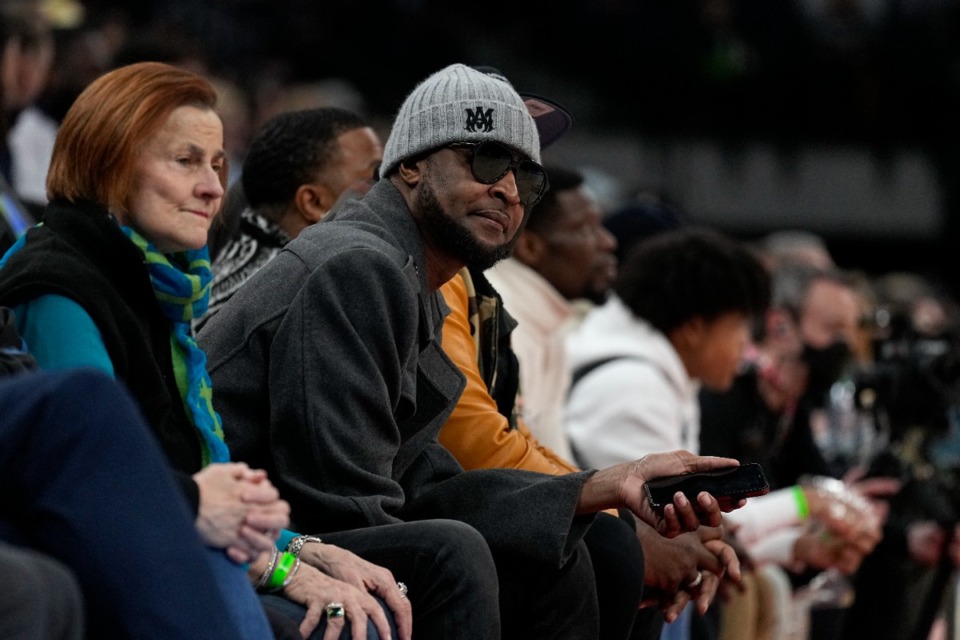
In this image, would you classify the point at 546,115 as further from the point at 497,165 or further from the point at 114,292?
the point at 114,292

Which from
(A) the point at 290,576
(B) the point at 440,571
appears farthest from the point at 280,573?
(B) the point at 440,571

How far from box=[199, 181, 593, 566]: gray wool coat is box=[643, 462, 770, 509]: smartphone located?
14 centimetres

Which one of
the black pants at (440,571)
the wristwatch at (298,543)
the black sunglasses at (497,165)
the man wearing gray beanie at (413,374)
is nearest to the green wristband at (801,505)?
the man wearing gray beanie at (413,374)

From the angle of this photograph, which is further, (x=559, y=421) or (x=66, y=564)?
(x=559, y=421)

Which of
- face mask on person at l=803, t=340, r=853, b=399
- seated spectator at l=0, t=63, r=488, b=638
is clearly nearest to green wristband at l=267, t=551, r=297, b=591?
seated spectator at l=0, t=63, r=488, b=638

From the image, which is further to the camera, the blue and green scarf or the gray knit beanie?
the gray knit beanie

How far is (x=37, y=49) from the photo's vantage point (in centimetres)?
507

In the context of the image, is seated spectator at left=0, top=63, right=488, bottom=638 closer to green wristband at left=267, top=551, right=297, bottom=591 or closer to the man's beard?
green wristband at left=267, top=551, right=297, bottom=591

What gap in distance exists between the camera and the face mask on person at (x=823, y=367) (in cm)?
559

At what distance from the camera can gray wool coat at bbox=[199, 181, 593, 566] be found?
273 centimetres

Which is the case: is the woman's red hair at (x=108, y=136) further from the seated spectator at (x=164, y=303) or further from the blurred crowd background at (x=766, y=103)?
the blurred crowd background at (x=766, y=103)

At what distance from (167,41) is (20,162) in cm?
64

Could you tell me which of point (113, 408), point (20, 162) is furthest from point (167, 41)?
point (113, 408)

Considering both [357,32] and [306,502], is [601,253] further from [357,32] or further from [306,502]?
[357,32]
